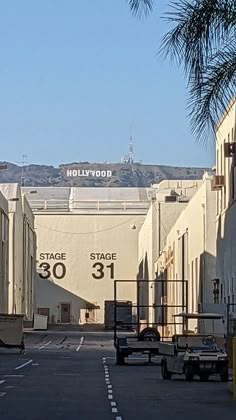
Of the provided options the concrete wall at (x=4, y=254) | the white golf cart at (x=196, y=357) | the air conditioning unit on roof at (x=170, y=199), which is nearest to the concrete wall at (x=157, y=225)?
the air conditioning unit on roof at (x=170, y=199)

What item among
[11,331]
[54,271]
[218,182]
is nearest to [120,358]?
[11,331]

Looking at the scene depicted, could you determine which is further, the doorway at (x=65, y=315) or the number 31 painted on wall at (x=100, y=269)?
the doorway at (x=65, y=315)

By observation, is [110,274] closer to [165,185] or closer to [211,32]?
[165,185]

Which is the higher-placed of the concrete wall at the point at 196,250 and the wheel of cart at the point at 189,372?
the concrete wall at the point at 196,250

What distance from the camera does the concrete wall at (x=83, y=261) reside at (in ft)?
428

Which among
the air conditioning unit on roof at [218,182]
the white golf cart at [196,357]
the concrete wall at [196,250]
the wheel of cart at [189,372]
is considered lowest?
the wheel of cart at [189,372]

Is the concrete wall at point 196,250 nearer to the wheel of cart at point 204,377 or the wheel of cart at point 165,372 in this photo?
the wheel of cart at point 165,372

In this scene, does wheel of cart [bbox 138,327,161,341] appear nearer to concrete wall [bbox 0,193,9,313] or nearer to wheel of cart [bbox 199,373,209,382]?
wheel of cart [bbox 199,373,209,382]

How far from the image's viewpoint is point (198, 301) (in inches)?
2692

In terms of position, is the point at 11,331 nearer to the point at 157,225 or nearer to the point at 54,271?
the point at 157,225

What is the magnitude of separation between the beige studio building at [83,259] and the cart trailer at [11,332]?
223 feet

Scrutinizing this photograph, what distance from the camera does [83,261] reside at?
13050cm

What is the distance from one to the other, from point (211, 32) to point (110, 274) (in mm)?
110939

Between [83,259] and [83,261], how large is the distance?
543 mm
